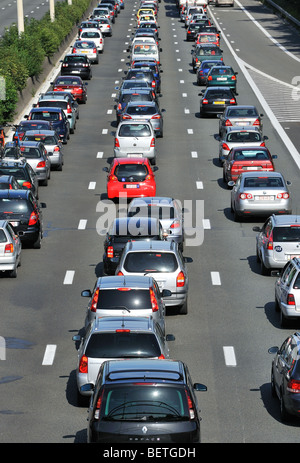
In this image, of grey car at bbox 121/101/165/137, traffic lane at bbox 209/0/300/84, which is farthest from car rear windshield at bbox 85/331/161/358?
traffic lane at bbox 209/0/300/84

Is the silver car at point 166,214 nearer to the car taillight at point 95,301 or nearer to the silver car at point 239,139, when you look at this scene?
the car taillight at point 95,301

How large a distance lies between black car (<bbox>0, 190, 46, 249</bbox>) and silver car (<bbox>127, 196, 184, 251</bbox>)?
249cm

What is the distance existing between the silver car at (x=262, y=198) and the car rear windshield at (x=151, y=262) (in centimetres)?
979

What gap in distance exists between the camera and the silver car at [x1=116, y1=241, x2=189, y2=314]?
24.7 m

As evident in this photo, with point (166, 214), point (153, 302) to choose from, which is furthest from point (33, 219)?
point (153, 302)

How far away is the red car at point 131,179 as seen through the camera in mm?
37344

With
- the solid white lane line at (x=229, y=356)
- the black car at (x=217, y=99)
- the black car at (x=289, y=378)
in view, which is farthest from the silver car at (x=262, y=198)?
the black car at (x=217, y=99)

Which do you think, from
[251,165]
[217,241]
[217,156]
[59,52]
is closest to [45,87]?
[59,52]

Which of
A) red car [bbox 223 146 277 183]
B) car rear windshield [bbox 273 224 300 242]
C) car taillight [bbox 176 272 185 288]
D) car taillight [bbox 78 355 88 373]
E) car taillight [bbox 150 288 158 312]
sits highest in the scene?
car taillight [bbox 78 355 88 373]

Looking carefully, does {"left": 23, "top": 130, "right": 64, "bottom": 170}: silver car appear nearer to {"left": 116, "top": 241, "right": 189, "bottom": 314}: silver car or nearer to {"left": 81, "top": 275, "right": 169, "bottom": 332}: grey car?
{"left": 116, "top": 241, "right": 189, "bottom": 314}: silver car

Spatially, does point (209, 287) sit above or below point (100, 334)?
below

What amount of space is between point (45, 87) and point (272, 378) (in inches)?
1784

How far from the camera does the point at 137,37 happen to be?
76312 millimetres

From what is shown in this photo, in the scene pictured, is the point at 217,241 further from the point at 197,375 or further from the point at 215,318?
the point at 197,375
